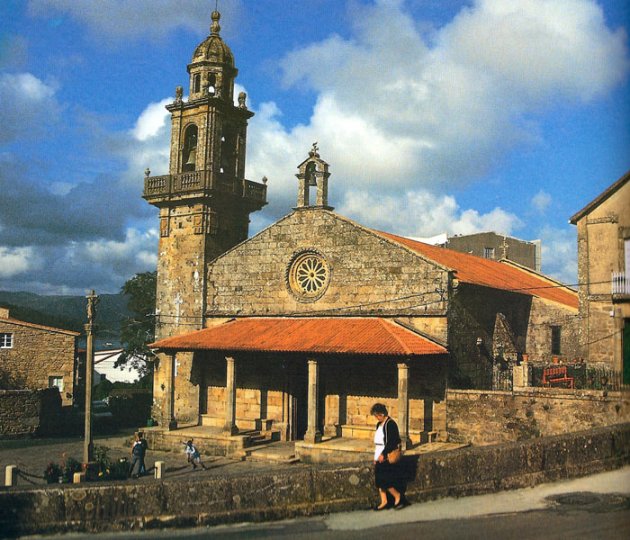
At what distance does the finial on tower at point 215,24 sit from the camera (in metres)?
32.2

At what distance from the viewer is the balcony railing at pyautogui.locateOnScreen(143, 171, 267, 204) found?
30031 mm

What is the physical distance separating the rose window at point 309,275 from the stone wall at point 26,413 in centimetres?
1363

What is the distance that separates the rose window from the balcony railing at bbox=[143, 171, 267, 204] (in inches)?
225

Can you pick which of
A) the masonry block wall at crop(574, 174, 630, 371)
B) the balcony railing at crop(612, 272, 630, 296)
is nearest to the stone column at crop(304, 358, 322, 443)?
the masonry block wall at crop(574, 174, 630, 371)

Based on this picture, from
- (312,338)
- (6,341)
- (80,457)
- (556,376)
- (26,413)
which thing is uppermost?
(312,338)

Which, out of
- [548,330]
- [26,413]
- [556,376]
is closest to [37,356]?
[26,413]

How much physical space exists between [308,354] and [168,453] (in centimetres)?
669

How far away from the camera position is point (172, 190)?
30734 millimetres

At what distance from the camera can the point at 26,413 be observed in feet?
102

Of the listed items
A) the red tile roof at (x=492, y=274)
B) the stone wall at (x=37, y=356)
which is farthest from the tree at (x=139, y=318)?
the red tile roof at (x=492, y=274)

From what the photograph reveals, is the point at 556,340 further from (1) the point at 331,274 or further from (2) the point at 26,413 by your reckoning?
(2) the point at 26,413

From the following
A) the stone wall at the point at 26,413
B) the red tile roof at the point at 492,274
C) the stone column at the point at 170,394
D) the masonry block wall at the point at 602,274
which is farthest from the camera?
the stone wall at the point at 26,413

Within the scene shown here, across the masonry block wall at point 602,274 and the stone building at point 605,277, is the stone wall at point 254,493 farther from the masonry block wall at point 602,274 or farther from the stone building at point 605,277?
the masonry block wall at point 602,274

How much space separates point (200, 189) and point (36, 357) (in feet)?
50.0
